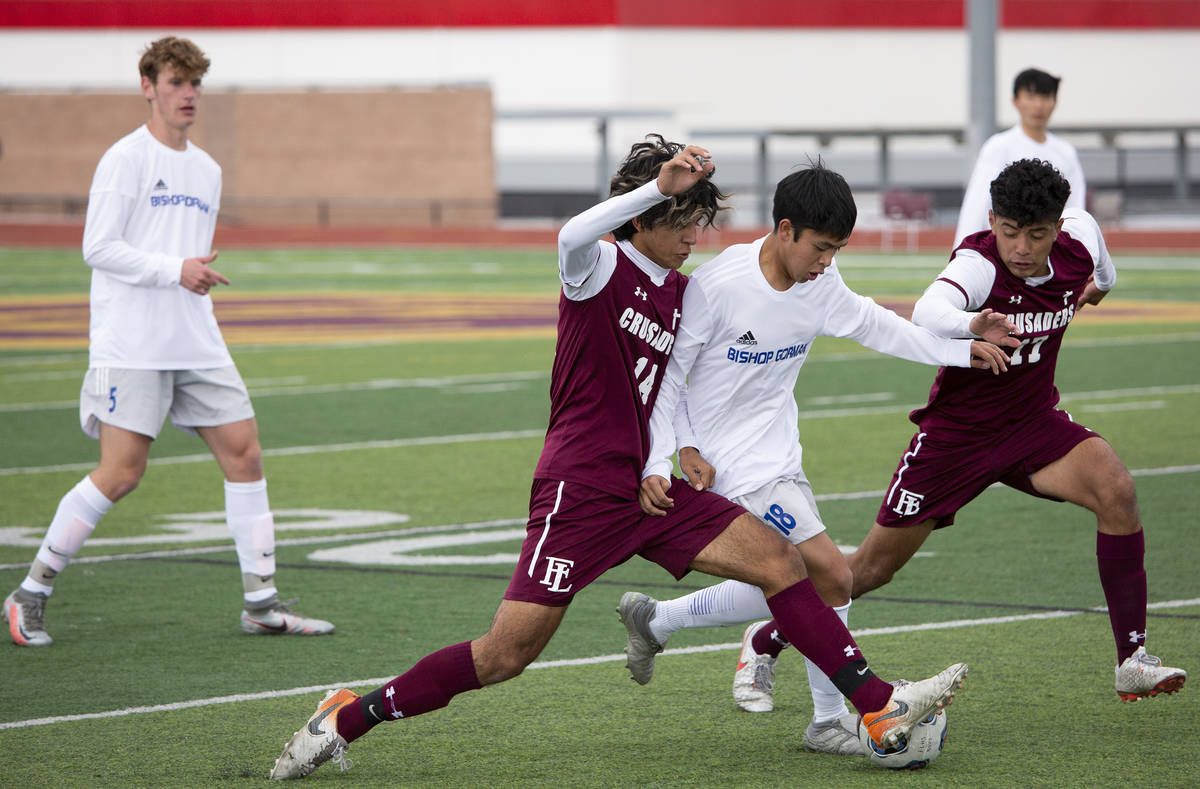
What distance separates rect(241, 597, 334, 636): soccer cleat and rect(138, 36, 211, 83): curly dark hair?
2137 mm

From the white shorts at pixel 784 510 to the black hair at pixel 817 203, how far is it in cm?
77

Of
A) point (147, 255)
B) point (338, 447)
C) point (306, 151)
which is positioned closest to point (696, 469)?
point (147, 255)

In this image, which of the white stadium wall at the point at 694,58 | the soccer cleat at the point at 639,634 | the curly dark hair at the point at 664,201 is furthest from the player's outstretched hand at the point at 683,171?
the white stadium wall at the point at 694,58

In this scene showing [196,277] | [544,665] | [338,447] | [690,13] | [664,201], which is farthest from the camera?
[690,13]

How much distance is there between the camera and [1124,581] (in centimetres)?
589

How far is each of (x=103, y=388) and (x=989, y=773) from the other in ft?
12.6

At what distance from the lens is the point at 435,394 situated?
15266mm

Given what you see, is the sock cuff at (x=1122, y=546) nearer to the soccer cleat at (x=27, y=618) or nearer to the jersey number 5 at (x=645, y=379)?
the jersey number 5 at (x=645, y=379)

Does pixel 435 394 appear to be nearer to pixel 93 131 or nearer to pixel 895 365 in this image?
pixel 895 365

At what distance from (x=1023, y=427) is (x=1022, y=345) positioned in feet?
0.93

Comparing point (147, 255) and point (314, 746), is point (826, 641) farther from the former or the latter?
point (147, 255)

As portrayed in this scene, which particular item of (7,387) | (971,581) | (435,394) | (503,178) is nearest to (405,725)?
(971,581)

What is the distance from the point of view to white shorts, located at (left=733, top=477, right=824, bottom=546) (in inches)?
208

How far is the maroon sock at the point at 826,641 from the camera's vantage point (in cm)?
500
